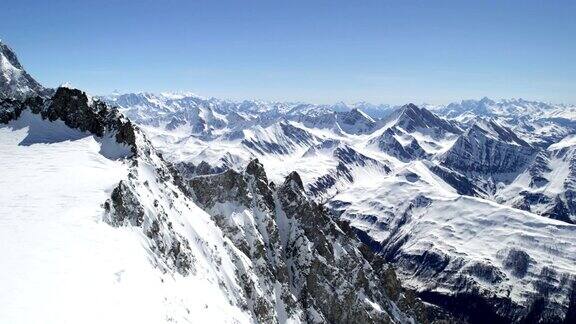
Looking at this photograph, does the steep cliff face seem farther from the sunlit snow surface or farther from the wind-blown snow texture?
the sunlit snow surface

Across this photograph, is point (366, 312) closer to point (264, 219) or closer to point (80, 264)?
point (264, 219)

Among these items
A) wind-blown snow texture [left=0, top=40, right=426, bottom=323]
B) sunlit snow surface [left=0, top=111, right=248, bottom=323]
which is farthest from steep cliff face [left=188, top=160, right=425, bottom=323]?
sunlit snow surface [left=0, top=111, right=248, bottom=323]

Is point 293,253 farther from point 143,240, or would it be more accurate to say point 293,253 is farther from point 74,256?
point 74,256

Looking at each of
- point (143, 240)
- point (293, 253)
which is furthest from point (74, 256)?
point (293, 253)

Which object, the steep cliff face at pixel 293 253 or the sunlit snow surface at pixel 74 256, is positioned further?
the steep cliff face at pixel 293 253

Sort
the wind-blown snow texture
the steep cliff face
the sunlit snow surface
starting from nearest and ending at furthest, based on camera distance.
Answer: the sunlit snow surface
the wind-blown snow texture
the steep cliff face

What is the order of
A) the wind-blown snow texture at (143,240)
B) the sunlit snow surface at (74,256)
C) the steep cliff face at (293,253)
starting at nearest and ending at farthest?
the sunlit snow surface at (74,256) < the wind-blown snow texture at (143,240) < the steep cliff face at (293,253)

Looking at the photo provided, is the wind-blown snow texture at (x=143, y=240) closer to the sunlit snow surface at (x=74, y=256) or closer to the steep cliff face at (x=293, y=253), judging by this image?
the sunlit snow surface at (x=74, y=256)

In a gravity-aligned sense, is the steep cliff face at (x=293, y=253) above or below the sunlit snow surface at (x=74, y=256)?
below

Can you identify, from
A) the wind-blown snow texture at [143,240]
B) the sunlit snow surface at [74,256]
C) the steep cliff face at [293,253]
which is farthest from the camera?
the steep cliff face at [293,253]

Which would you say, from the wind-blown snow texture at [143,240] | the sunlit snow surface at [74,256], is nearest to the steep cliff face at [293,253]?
the wind-blown snow texture at [143,240]
